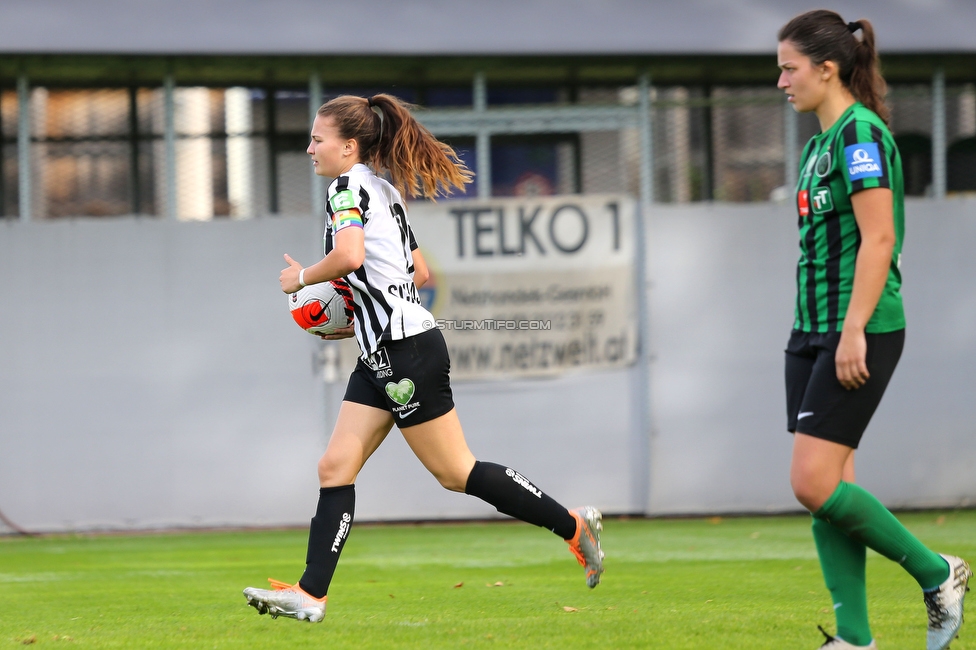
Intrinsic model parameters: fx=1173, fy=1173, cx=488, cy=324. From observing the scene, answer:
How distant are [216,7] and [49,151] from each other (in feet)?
5.93

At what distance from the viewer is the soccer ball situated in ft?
14.0

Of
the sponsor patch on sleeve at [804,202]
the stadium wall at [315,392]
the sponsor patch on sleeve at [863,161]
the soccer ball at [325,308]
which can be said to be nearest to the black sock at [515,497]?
the soccer ball at [325,308]

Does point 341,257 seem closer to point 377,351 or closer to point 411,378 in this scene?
point 377,351

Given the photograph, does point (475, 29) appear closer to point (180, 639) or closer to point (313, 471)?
point (313, 471)

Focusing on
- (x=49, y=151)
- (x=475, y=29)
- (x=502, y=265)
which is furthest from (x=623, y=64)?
(x=49, y=151)

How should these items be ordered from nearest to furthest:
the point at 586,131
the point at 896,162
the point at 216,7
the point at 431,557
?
1. the point at 896,162
2. the point at 431,557
3. the point at 216,7
4. the point at 586,131

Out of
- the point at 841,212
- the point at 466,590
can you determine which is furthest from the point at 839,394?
the point at 466,590

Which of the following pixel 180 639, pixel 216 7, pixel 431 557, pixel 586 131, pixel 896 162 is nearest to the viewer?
pixel 896 162

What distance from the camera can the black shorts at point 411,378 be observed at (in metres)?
4.05

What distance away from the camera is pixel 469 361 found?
29.7ft

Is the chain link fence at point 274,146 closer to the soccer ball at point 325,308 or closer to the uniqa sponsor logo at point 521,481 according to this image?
the soccer ball at point 325,308

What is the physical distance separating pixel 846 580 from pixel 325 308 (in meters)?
2.02

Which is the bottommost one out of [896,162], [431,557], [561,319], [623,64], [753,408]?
[431,557]

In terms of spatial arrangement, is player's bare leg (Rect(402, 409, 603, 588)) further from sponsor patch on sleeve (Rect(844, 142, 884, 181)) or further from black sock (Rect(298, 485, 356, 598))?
sponsor patch on sleeve (Rect(844, 142, 884, 181))
